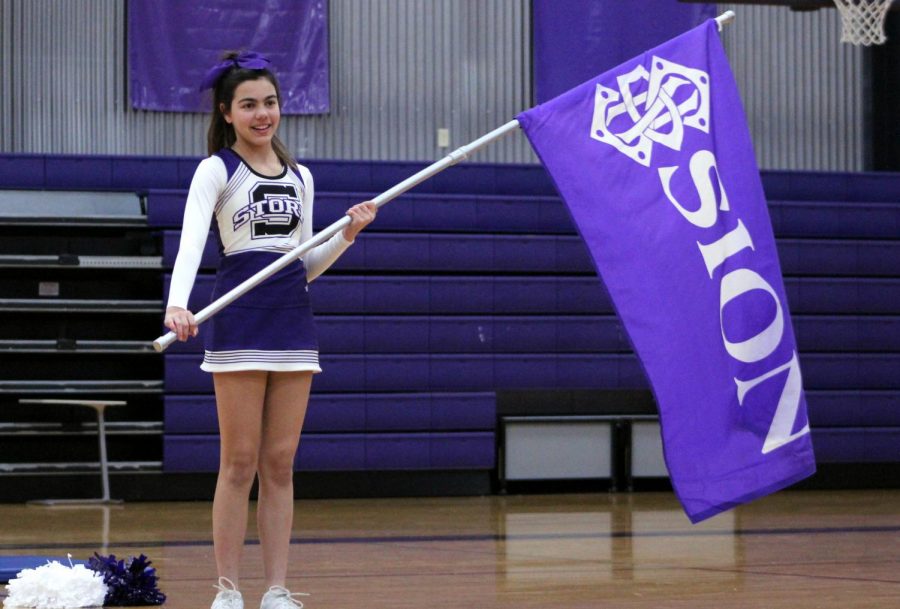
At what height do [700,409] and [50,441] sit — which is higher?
[700,409]

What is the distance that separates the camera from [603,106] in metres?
3.78

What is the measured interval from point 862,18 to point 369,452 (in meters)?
4.16

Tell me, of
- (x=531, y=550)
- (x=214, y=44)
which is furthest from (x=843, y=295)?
(x=531, y=550)

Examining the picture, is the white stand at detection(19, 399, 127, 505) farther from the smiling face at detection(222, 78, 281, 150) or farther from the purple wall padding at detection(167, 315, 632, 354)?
the smiling face at detection(222, 78, 281, 150)

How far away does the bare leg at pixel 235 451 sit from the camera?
11.3ft

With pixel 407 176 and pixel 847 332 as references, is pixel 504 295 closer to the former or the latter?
pixel 407 176

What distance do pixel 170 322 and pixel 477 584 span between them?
5.41 ft

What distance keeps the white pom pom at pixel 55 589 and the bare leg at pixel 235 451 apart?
1.82ft

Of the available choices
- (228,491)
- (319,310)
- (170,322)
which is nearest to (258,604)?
(228,491)

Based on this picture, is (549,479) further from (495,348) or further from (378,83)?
(378,83)

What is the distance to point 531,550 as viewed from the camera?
569 cm

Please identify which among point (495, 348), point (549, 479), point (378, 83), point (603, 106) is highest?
point (378, 83)

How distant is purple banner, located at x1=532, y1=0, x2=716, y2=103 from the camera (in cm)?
1013

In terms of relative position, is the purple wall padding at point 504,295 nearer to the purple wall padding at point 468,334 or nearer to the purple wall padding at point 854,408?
the purple wall padding at point 468,334
